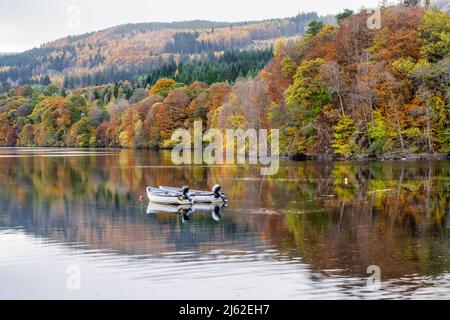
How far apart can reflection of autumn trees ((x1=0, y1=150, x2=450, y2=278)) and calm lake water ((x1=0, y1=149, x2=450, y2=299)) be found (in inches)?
2.7

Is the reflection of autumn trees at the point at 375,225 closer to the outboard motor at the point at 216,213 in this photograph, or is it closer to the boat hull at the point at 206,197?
the outboard motor at the point at 216,213

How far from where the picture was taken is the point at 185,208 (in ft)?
126

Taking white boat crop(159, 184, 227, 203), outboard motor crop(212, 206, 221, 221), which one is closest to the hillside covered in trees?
white boat crop(159, 184, 227, 203)

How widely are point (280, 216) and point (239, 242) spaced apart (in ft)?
23.7

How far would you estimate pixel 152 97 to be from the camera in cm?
Result: 13762

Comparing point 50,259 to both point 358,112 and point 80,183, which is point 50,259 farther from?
point 358,112

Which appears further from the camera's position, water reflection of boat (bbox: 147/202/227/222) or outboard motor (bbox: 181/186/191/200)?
outboard motor (bbox: 181/186/191/200)

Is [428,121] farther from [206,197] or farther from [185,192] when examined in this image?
[185,192]

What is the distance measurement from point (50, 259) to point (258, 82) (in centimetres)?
7208

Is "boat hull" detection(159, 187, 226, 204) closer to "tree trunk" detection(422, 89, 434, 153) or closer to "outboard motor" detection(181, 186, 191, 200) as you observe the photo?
"outboard motor" detection(181, 186, 191, 200)

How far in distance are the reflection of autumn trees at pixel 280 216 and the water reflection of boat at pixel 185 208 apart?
0.69 metres

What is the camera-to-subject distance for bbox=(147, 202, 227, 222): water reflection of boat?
36.2 metres

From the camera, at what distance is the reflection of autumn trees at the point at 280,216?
82.0 ft
